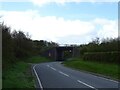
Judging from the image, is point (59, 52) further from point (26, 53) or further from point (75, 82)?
point (75, 82)

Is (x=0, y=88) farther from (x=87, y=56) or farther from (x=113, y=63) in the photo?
(x=87, y=56)

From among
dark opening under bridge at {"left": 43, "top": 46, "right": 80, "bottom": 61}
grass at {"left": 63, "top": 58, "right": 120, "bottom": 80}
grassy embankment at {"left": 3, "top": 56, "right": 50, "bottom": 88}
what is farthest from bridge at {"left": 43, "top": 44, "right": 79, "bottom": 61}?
grassy embankment at {"left": 3, "top": 56, "right": 50, "bottom": 88}

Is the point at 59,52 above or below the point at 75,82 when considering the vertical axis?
above

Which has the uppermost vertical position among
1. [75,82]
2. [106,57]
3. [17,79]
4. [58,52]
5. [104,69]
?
[58,52]

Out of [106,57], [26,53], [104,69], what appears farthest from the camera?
[26,53]

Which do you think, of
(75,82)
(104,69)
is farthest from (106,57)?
(75,82)

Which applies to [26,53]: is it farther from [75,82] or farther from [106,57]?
[75,82]

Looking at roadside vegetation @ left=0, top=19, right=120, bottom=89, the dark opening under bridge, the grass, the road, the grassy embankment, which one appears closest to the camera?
the grassy embankment

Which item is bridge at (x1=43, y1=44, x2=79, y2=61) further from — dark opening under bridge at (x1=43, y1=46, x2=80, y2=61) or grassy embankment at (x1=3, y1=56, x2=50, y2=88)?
grassy embankment at (x1=3, y1=56, x2=50, y2=88)

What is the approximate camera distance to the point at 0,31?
26406 mm

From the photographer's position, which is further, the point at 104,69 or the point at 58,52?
the point at 58,52

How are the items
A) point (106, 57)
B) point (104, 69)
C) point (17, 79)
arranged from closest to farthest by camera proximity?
point (17, 79) < point (104, 69) < point (106, 57)

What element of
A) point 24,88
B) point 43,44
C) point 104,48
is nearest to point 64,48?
point 43,44

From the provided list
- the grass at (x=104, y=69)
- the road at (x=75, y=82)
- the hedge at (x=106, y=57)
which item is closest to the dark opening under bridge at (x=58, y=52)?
the hedge at (x=106, y=57)
